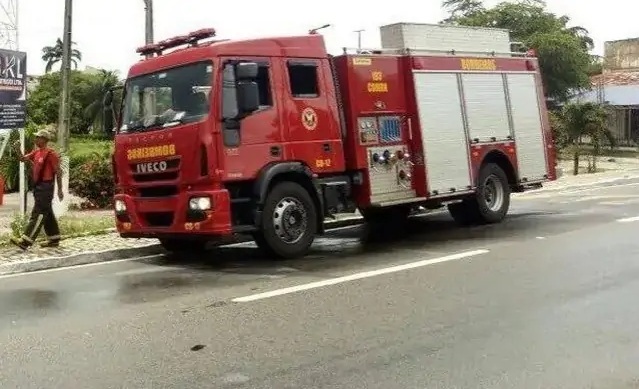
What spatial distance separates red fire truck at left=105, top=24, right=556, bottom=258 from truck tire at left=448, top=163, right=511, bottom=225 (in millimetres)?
49

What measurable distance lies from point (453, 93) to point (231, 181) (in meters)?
4.37

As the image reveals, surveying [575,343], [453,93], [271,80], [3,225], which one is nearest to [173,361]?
[575,343]

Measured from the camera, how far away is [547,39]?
3641cm

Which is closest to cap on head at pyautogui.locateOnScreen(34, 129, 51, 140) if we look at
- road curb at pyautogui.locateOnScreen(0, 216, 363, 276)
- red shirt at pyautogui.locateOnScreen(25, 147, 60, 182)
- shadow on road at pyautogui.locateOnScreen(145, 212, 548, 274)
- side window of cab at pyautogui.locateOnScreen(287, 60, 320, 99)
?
red shirt at pyautogui.locateOnScreen(25, 147, 60, 182)

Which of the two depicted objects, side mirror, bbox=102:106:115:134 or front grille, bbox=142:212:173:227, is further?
side mirror, bbox=102:106:115:134

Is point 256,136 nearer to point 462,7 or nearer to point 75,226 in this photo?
point 75,226

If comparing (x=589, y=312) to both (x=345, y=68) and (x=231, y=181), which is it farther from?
(x=345, y=68)

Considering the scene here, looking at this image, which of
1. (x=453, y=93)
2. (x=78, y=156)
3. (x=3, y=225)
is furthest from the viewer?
A: (x=78, y=156)

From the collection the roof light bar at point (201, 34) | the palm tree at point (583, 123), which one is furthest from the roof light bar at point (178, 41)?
the palm tree at point (583, 123)

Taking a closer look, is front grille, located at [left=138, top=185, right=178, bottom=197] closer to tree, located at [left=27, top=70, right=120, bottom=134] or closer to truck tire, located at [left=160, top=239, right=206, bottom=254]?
truck tire, located at [left=160, top=239, right=206, bottom=254]

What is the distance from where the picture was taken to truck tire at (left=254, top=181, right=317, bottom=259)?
958cm

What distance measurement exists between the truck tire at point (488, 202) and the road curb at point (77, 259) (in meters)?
5.09

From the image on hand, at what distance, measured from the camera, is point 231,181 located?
930 cm

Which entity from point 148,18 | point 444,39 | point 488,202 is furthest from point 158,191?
point 148,18
